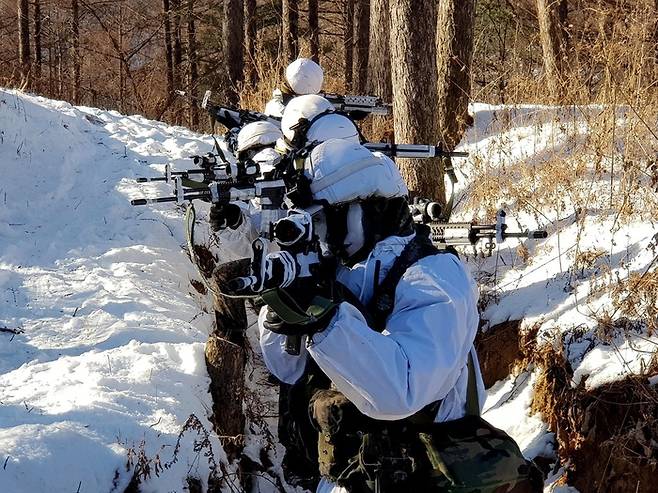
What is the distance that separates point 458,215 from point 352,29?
30.6 ft

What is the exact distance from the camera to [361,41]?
12.8 m

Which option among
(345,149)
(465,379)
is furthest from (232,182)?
(465,379)

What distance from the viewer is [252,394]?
168 inches

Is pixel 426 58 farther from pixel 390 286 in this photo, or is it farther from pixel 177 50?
pixel 177 50

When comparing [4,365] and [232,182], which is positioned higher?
[232,182]

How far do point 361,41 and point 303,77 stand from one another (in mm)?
7559

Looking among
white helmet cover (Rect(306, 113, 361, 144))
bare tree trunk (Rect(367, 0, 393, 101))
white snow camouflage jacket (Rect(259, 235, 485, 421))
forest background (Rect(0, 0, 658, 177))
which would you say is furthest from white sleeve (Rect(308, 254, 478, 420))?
bare tree trunk (Rect(367, 0, 393, 101))

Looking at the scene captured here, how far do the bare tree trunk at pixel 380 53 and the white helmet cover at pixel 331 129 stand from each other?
16.0ft

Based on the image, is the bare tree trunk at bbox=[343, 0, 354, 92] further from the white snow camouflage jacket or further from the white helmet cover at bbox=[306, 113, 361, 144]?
the white snow camouflage jacket

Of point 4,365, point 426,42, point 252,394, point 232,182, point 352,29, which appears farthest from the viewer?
point 352,29

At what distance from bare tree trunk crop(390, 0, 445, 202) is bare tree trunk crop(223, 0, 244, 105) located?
688 centimetres

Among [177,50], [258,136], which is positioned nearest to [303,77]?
[258,136]

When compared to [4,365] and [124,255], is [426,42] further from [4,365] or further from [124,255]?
[4,365]

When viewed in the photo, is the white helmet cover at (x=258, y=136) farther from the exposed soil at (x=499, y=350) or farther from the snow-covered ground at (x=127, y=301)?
the exposed soil at (x=499, y=350)
